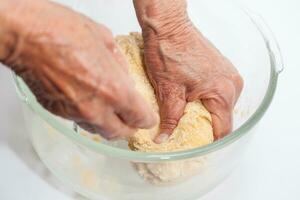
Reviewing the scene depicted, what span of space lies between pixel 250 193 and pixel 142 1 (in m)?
0.33

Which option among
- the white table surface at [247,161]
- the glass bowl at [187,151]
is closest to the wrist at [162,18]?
the glass bowl at [187,151]

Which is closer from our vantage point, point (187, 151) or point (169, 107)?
point (187, 151)

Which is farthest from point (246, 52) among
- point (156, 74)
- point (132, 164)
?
point (132, 164)

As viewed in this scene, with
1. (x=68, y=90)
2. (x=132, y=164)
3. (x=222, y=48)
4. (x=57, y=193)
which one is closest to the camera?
(x=68, y=90)

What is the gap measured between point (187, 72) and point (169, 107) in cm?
6

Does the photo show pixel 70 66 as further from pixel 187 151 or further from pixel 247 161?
pixel 247 161

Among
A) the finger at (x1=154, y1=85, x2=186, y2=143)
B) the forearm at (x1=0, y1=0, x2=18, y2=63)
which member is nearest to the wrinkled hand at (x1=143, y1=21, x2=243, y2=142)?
the finger at (x1=154, y1=85, x2=186, y2=143)

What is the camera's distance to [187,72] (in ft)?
2.39

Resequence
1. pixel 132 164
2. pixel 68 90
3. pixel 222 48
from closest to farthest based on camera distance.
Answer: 1. pixel 68 90
2. pixel 132 164
3. pixel 222 48

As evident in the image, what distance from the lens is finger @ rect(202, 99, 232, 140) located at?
70cm

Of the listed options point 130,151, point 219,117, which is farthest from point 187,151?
point 219,117

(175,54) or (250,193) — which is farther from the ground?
(175,54)

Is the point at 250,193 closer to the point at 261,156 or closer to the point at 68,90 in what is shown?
the point at 261,156

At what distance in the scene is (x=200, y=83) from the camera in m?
0.72
